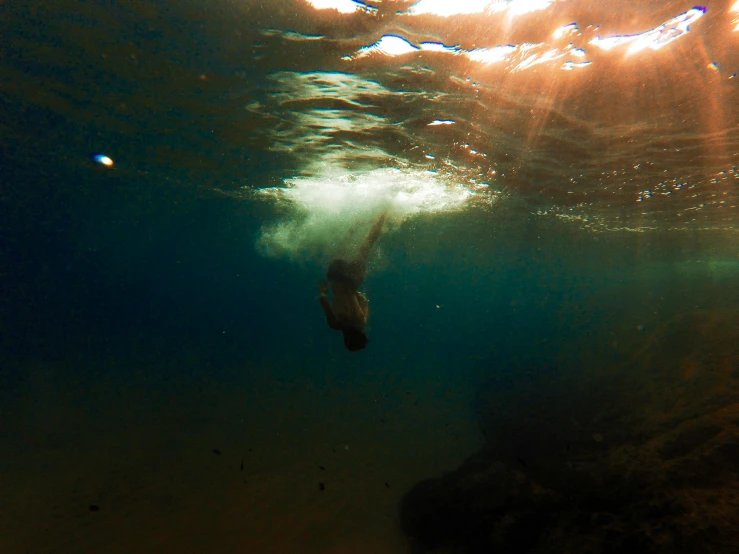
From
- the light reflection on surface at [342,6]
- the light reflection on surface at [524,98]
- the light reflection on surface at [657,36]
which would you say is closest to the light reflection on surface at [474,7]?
the light reflection on surface at [524,98]

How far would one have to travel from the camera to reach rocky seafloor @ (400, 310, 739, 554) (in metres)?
6.53

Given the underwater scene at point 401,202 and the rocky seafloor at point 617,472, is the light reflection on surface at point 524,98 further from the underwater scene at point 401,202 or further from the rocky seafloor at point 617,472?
the rocky seafloor at point 617,472

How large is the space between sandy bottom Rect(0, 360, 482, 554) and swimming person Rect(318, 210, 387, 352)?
5.77 m

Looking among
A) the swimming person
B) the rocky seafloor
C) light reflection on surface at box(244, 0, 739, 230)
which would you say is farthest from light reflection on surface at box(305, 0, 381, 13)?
the rocky seafloor

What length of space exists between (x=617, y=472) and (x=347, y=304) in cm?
770

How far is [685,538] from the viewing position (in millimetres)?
5930

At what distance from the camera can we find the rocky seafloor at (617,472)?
653 centimetres

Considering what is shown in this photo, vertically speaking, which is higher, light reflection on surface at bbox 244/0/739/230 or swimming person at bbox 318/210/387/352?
light reflection on surface at bbox 244/0/739/230

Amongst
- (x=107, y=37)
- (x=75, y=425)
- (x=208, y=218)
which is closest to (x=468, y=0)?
(x=107, y=37)

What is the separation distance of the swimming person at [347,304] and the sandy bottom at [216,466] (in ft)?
18.9

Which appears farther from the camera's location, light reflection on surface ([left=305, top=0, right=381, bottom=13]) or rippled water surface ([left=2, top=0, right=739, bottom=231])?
rippled water surface ([left=2, top=0, right=739, bottom=231])

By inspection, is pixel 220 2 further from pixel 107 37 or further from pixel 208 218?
pixel 208 218

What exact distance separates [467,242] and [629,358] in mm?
29868

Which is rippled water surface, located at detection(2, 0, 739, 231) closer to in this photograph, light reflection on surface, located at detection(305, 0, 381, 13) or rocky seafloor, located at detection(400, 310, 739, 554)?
light reflection on surface, located at detection(305, 0, 381, 13)
